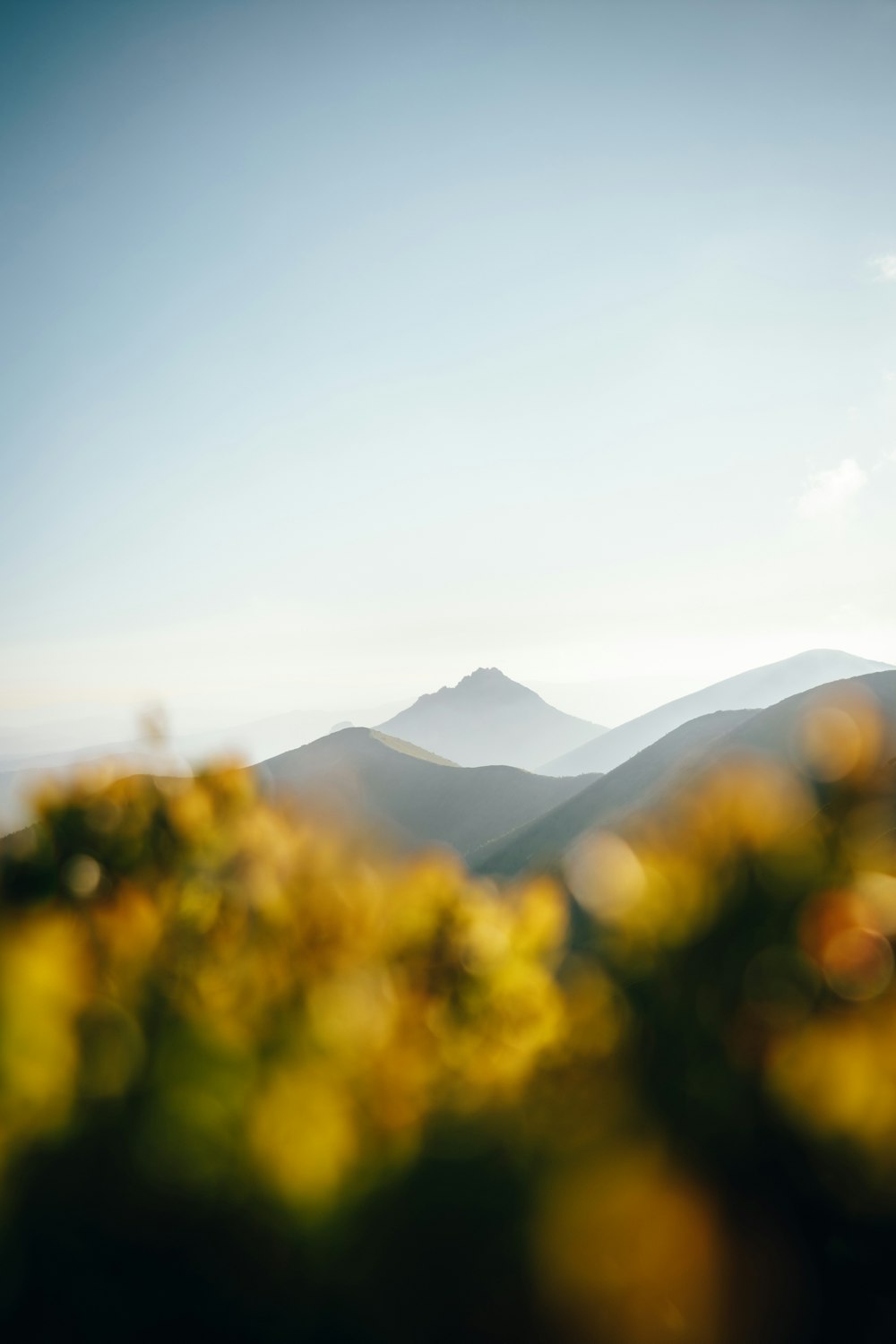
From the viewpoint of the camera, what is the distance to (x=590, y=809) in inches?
3046

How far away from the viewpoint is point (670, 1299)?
408cm

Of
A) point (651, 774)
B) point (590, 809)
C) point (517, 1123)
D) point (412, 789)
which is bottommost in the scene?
point (590, 809)

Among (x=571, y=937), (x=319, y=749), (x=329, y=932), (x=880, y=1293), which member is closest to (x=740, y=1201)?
(x=880, y=1293)

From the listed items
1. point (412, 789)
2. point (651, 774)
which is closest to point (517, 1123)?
point (651, 774)

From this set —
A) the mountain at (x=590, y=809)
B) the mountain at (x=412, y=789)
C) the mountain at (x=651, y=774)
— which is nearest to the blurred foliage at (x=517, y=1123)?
the mountain at (x=590, y=809)

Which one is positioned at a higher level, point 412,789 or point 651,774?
point 651,774

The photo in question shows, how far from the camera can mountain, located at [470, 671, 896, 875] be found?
69.9m

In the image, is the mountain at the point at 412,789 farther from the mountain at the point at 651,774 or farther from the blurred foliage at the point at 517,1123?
the blurred foliage at the point at 517,1123

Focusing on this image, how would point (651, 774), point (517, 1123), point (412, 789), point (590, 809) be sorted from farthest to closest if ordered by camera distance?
1. point (412, 789)
2. point (651, 774)
3. point (590, 809)
4. point (517, 1123)

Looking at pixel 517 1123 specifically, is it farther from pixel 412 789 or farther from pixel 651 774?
pixel 412 789

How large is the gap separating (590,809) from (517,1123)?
75.8 m

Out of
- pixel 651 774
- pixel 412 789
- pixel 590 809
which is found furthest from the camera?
pixel 412 789

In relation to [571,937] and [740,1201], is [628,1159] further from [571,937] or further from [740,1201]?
[571,937]

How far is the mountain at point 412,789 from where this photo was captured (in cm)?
10438
